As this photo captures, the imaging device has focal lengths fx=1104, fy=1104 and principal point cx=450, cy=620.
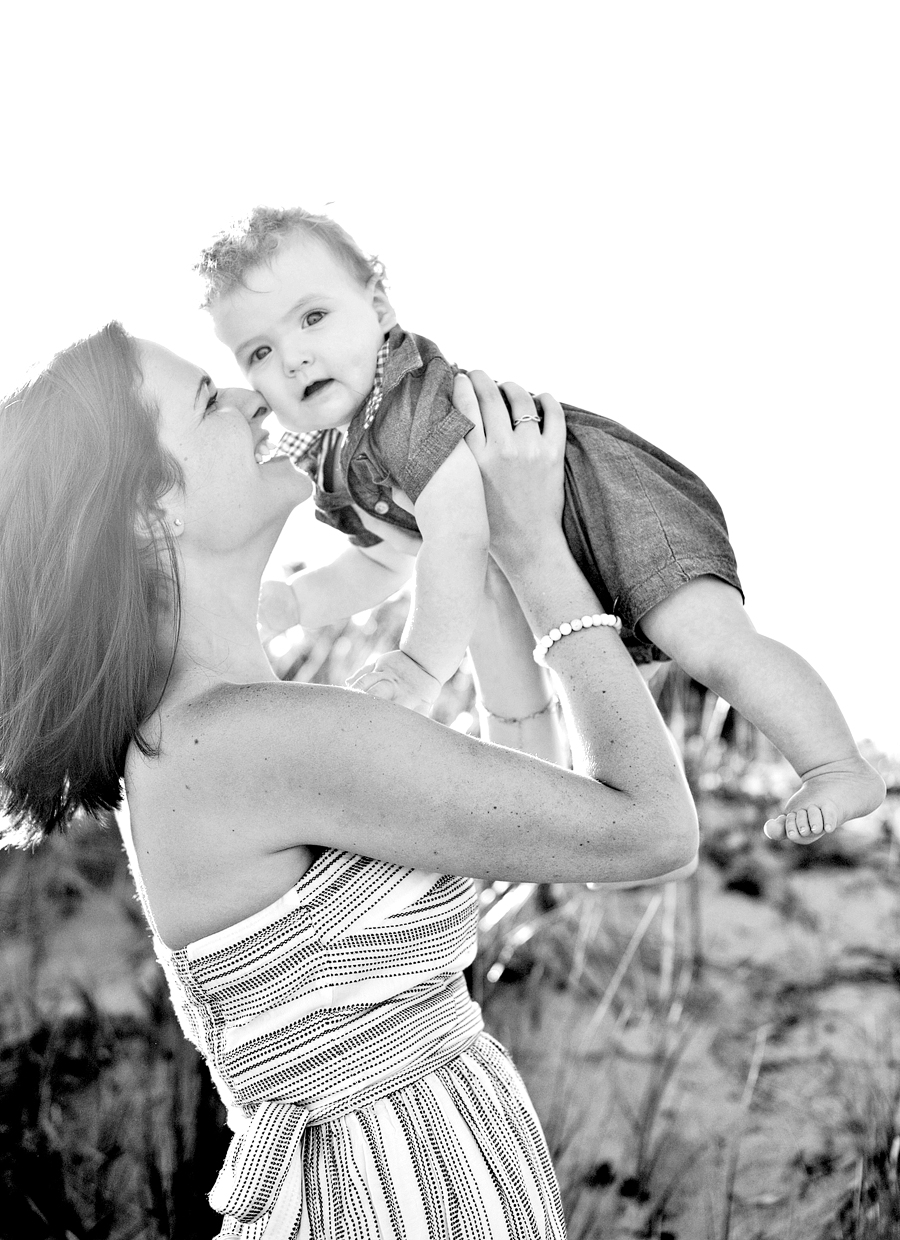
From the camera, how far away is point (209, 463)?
4.89 ft

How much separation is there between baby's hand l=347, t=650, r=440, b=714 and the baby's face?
0.43m

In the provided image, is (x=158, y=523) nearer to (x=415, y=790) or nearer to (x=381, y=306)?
(x=415, y=790)

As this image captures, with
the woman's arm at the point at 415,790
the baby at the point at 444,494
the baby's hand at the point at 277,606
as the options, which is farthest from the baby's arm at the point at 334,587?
the woman's arm at the point at 415,790

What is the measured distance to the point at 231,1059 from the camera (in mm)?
1455

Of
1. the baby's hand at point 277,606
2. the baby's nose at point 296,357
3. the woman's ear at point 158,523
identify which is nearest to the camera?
the woman's ear at point 158,523

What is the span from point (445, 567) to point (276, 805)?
0.49 metres

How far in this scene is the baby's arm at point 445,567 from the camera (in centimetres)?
165

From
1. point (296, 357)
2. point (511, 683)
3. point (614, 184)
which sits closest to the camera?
point (296, 357)

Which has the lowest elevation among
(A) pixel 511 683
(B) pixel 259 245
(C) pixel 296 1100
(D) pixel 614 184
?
(C) pixel 296 1100

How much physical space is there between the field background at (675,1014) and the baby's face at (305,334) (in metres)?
1.30

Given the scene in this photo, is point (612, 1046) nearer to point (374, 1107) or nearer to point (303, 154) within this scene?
point (374, 1107)

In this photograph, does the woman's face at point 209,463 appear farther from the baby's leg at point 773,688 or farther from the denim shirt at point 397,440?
the baby's leg at point 773,688

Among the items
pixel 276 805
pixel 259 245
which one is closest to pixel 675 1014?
pixel 276 805

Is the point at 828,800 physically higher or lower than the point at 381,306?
lower
